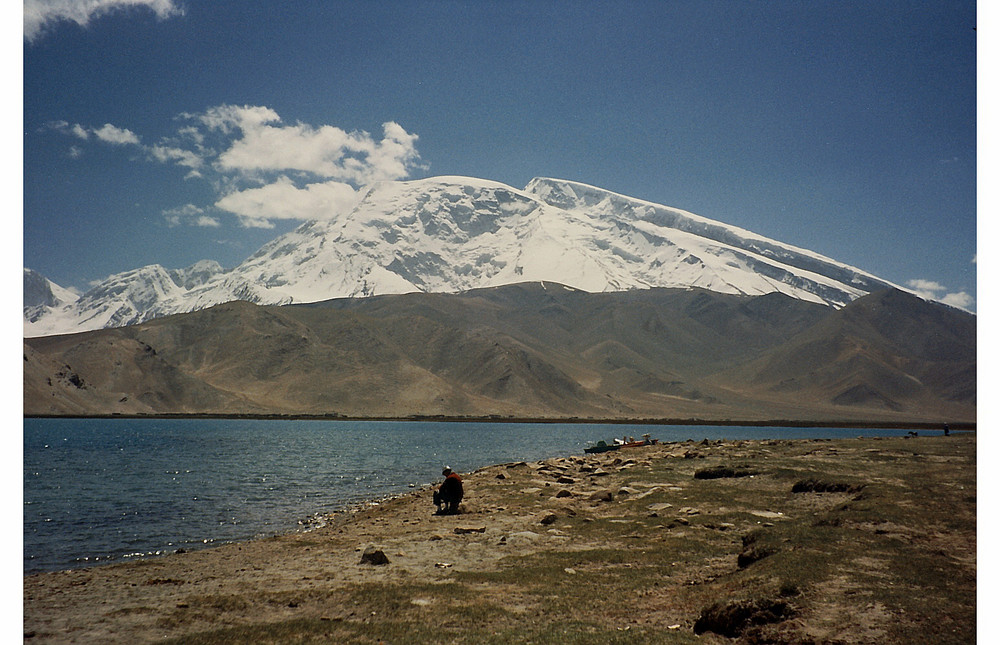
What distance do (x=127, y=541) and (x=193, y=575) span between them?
1003 centimetres

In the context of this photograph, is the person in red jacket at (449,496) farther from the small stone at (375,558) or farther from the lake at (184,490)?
the small stone at (375,558)

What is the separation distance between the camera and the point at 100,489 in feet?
127

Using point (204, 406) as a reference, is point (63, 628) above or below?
above

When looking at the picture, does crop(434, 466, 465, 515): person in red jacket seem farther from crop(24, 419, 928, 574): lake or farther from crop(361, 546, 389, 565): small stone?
crop(361, 546, 389, 565): small stone

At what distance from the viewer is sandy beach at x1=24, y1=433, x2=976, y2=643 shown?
423 inches

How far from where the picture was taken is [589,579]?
1432cm

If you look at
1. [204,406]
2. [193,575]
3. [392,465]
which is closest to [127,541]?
[193,575]

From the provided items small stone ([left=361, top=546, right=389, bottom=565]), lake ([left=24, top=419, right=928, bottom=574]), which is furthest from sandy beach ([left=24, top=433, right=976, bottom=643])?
lake ([left=24, top=419, right=928, bottom=574])

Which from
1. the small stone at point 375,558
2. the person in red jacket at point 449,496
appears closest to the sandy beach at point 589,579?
the small stone at point 375,558

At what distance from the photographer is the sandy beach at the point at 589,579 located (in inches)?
423

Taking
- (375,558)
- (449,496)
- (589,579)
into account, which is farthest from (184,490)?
(589,579)

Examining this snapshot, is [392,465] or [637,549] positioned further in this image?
[392,465]

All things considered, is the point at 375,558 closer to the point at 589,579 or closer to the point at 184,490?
the point at 589,579
